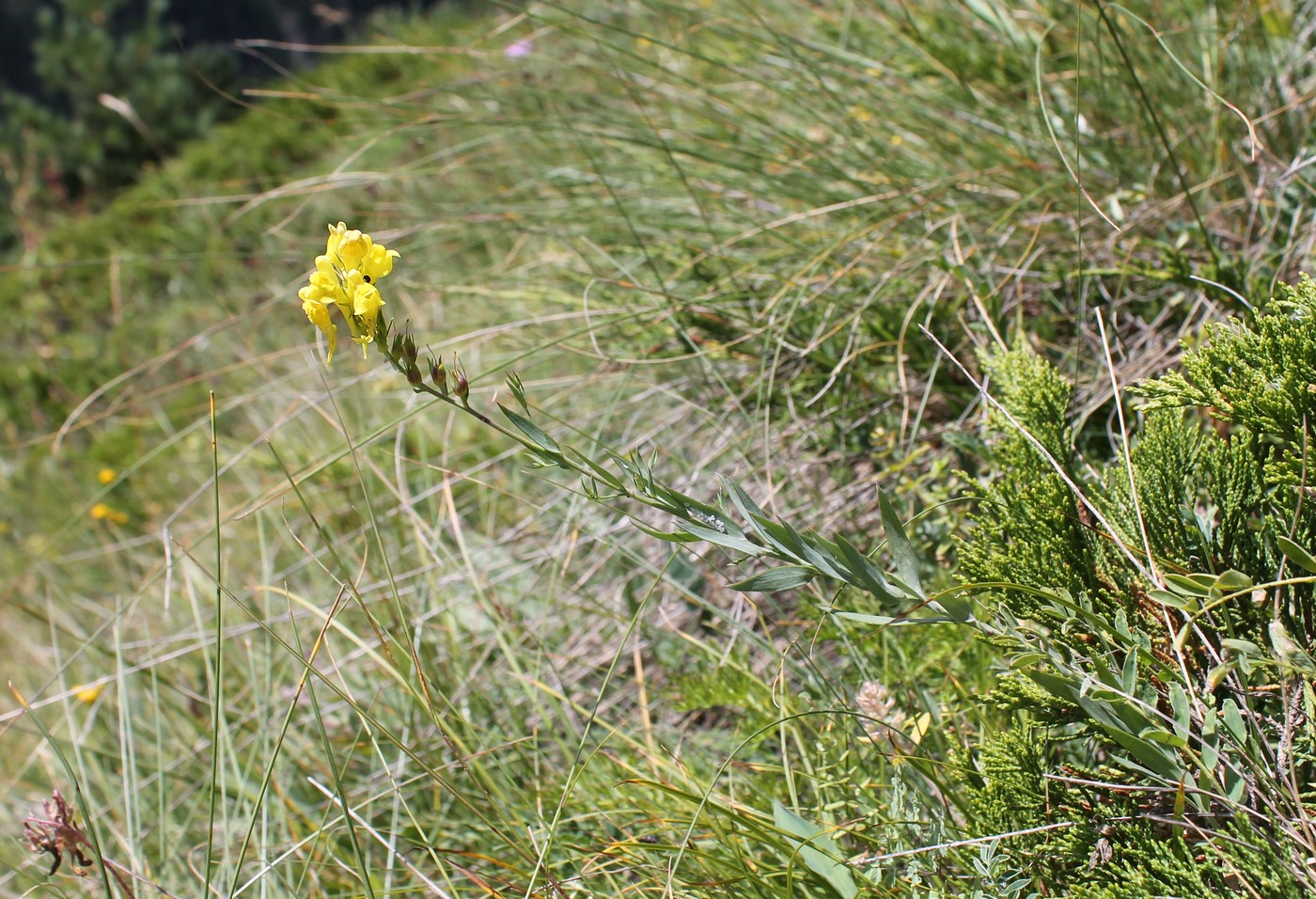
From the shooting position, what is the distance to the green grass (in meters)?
1.18

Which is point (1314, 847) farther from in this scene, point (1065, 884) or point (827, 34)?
point (827, 34)

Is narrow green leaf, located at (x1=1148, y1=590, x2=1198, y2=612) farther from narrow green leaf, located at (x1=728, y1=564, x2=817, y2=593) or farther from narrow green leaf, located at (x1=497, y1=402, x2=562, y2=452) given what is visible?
narrow green leaf, located at (x1=497, y1=402, x2=562, y2=452)

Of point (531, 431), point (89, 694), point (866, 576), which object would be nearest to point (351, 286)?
point (531, 431)

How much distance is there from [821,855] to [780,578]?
0.39 metres

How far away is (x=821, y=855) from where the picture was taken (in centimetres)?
102

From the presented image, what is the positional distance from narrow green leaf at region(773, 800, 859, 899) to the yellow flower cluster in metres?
0.61

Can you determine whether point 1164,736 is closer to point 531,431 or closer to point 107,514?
point 531,431

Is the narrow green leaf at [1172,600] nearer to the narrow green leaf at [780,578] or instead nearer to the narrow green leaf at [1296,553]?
the narrow green leaf at [1296,553]

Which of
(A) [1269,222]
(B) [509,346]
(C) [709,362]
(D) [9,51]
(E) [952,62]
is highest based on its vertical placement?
(E) [952,62]

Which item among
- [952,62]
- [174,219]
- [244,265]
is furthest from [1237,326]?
[174,219]

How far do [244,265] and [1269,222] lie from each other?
4036 millimetres

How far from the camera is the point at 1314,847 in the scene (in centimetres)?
77

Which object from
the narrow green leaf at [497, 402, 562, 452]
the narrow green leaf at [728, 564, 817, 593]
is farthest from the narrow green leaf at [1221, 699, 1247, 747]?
the narrow green leaf at [497, 402, 562, 452]

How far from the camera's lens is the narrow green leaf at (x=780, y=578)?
30.7 inches
